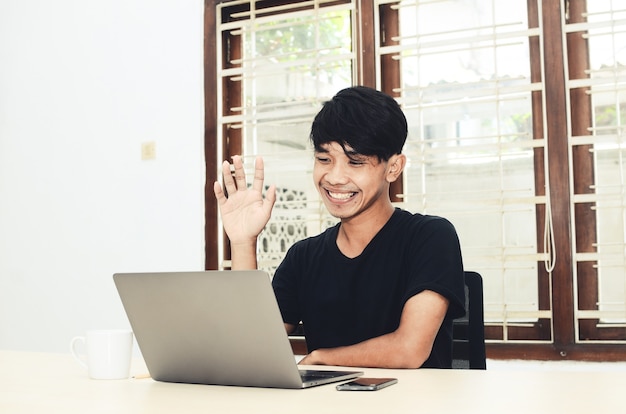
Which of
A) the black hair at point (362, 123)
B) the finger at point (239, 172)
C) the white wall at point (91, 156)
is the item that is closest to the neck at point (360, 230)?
the black hair at point (362, 123)

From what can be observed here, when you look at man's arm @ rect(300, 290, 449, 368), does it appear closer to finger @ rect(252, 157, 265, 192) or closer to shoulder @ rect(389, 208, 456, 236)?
shoulder @ rect(389, 208, 456, 236)

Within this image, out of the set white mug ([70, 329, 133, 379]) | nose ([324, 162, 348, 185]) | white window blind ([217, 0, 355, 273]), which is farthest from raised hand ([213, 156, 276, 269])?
white window blind ([217, 0, 355, 273])

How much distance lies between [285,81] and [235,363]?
2.35 metres

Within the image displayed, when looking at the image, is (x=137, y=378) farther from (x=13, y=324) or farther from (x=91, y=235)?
(x=13, y=324)

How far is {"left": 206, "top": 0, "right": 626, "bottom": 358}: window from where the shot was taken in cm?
270

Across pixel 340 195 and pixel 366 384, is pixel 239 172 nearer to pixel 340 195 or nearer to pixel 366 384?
pixel 340 195

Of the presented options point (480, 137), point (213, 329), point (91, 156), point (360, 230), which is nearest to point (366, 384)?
point (213, 329)

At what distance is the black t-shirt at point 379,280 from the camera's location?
1654mm

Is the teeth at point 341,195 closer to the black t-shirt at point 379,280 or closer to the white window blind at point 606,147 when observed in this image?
the black t-shirt at point 379,280

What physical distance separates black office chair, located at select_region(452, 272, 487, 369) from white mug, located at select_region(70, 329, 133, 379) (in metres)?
0.79

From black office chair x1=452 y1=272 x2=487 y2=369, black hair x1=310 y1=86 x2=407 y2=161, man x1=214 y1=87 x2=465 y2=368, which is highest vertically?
black hair x1=310 y1=86 x2=407 y2=161

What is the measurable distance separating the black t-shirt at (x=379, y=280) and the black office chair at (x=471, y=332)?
4cm

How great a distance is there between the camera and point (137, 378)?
1.25 meters

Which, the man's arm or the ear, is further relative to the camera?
the ear
